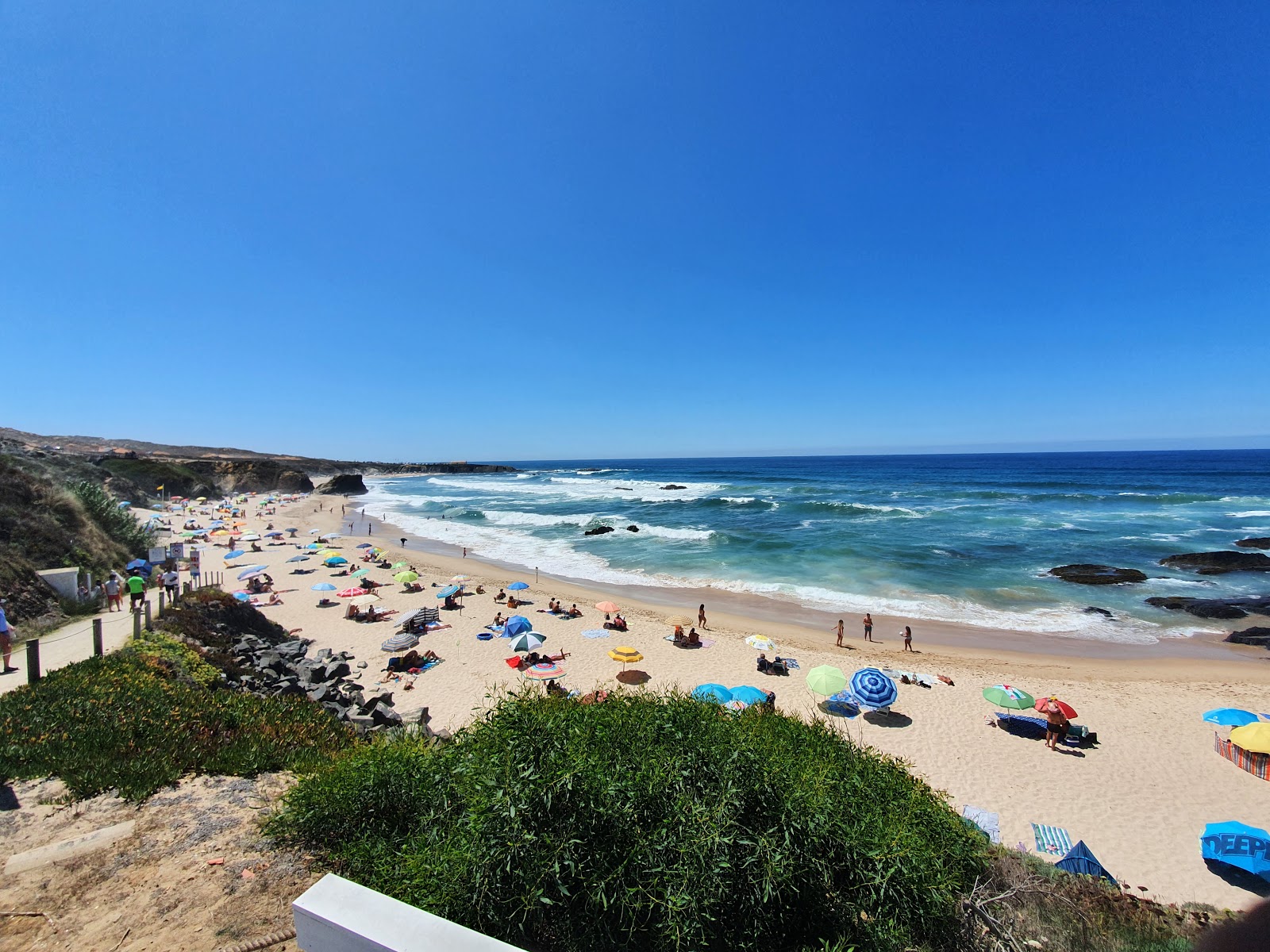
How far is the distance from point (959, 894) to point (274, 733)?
8.35 m

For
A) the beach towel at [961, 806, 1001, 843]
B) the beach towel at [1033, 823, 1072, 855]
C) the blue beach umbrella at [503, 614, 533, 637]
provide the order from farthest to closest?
the blue beach umbrella at [503, 614, 533, 637], the beach towel at [1033, 823, 1072, 855], the beach towel at [961, 806, 1001, 843]

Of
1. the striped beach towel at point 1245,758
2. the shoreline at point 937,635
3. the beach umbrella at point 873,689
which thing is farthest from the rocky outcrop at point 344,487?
the striped beach towel at point 1245,758

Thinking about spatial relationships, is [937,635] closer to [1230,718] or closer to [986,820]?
[1230,718]

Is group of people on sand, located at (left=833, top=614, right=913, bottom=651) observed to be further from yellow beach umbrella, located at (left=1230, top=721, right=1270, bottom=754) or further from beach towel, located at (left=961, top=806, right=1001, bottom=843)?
beach towel, located at (left=961, top=806, right=1001, bottom=843)

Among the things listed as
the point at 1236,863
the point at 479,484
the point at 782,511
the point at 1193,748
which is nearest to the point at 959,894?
the point at 1236,863

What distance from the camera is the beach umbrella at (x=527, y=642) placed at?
16.4m

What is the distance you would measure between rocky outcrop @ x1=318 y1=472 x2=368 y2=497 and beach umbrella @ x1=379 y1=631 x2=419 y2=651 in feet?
225

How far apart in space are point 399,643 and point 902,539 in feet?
106

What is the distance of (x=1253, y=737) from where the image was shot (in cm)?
1076

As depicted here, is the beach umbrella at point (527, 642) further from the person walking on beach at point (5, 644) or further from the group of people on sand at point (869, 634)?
the person walking on beach at point (5, 644)

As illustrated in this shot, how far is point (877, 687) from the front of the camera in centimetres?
1301

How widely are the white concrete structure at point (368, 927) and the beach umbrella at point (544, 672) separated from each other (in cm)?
1275

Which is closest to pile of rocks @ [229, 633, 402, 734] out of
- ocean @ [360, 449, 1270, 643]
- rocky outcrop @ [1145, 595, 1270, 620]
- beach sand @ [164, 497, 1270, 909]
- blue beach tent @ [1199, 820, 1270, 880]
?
beach sand @ [164, 497, 1270, 909]

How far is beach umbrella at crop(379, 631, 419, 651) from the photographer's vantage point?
16.5m
